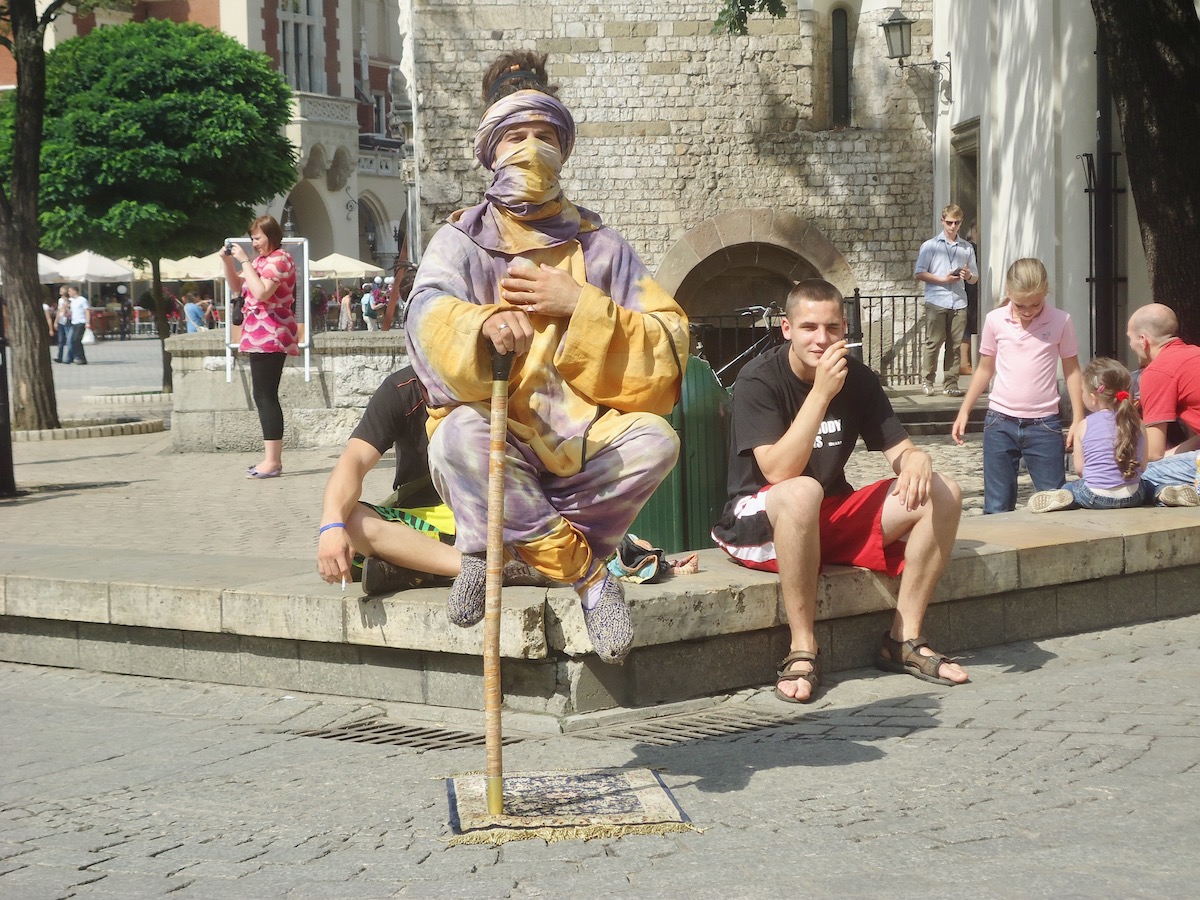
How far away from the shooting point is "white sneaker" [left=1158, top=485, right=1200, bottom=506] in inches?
297

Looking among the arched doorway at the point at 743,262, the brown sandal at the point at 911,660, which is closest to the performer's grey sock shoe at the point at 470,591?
the brown sandal at the point at 911,660

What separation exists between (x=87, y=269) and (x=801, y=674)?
37878 millimetres

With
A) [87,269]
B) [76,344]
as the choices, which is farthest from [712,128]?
[87,269]

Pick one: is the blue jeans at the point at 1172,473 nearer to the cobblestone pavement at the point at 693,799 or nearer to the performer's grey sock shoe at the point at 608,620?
the cobblestone pavement at the point at 693,799

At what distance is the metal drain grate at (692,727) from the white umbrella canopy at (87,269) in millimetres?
36853

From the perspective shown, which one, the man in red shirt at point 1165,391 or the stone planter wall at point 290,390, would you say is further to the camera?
the stone planter wall at point 290,390

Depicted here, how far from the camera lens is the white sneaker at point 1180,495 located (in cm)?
755

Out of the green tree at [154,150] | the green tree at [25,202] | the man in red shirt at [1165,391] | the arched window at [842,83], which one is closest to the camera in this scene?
the man in red shirt at [1165,391]

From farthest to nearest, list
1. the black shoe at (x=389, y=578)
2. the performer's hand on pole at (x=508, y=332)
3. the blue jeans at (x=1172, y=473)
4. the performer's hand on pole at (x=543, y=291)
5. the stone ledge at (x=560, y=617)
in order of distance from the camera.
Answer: the blue jeans at (x=1172, y=473) < the black shoe at (x=389, y=578) < the stone ledge at (x=560, y=617) < the performer's hand on pole at (x=543, y=291) < the performer's hand on pole at (x=508, y=332)

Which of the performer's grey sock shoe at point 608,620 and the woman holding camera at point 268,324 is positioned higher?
the woman holding camera at point 268,324

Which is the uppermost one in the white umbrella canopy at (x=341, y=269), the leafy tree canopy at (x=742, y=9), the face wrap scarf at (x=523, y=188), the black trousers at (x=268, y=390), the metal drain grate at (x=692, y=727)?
the leafy tree canopy at (x=742, y=9)

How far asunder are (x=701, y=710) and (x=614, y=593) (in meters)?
1.45

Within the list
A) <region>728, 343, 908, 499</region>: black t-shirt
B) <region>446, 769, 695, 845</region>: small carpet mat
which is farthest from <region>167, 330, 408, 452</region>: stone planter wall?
<region>446, 769, 695, 845</region>: small carpet mat

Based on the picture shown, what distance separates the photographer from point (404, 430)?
598 centimetres
